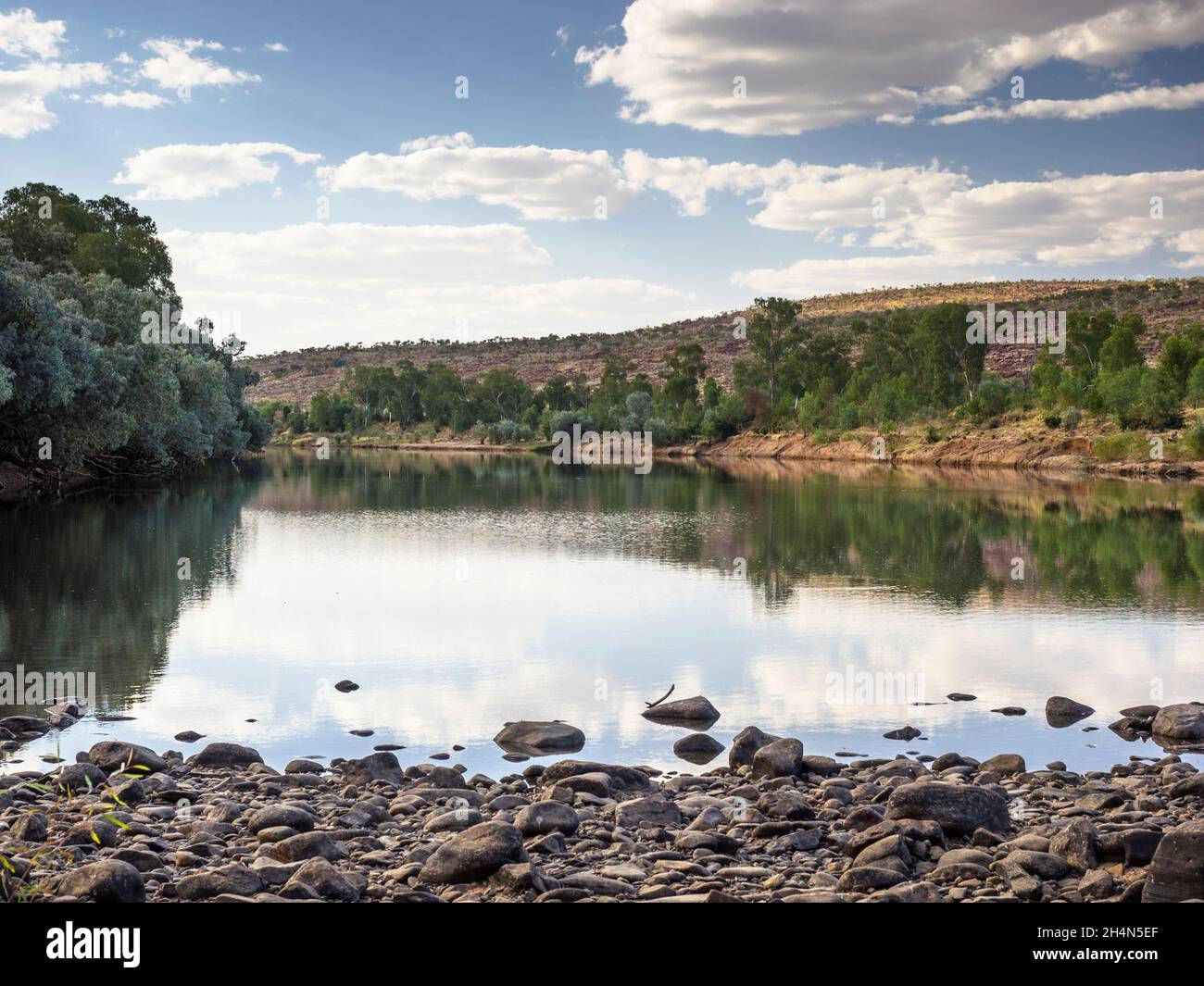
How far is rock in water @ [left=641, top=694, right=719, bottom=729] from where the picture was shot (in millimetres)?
13789

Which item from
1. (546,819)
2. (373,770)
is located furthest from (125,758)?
(546,819)

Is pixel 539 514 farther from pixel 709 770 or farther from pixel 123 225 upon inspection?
pixel 123 225

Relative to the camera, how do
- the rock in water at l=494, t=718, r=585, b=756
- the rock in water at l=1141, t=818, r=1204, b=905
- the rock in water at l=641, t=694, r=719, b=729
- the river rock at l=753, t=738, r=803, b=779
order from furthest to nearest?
the rock in water at l=641, t=694, r=719, b=729 < the rock in water at l=494, t=718, r=585, b=756 < the river rock at l=753, t=738, r=803, b=779 < the rock in water at l=1141, t=818, r=1204, b=905

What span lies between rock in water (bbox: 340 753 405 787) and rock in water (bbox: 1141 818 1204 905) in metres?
6.19

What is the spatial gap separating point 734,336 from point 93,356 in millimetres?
100414

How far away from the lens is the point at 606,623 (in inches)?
804

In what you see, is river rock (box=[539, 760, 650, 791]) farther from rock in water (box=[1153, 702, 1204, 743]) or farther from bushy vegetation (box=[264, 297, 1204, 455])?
bushy vegetation (box=[264, 297, 1204, 455])

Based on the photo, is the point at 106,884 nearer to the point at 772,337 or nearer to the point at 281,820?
the point at 281,820

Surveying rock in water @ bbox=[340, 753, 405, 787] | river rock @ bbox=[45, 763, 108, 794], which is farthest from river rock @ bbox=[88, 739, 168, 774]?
rock in water @ bbox=[340, 753, 405, 787]

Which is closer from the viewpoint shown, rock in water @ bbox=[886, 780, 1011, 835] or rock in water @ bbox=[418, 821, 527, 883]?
rock in water @ bbox=[418, 821, 527, 883]

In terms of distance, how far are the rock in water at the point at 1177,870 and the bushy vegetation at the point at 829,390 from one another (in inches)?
2478

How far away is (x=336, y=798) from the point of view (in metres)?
10.1

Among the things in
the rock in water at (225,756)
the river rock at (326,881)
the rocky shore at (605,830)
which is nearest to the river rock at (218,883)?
the rocky shore at (605,830)
